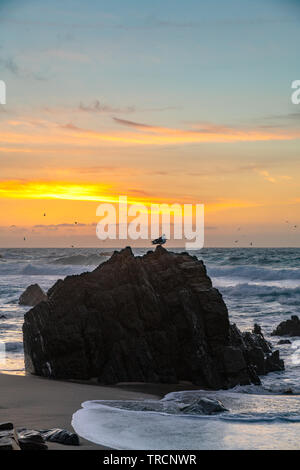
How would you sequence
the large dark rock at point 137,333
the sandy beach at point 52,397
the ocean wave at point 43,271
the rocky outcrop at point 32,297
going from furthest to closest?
1. the ocean wave at point 43,271
2. the rocky outcrop at point 32,297
3. the large dark rock at point 137,333
4. the sandy beach at point 52,397

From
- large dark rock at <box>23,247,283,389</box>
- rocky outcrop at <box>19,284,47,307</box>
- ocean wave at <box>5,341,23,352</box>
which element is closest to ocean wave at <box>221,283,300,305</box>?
rocky outcrop at <box>19,284,47,307</box>

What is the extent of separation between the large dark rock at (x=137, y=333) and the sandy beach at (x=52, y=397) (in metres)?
0.70

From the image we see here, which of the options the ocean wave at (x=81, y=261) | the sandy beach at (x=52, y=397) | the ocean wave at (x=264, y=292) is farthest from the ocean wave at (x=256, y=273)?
the sandy beach at (x=52, y=397)

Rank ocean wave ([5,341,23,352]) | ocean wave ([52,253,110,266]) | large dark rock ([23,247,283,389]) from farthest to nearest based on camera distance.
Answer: ocean wave ([52,253,110,266]) < ocean wave ([5,341,23,352]) < large dark rock ([23,247,283,389])

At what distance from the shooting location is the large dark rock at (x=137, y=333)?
18.1 m

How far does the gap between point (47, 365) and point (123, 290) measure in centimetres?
330

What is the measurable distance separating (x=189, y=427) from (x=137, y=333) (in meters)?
6.64

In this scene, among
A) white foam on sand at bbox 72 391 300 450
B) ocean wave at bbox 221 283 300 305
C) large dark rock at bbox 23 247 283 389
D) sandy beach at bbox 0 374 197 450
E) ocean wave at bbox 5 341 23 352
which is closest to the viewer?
white foam on sand at bbox 72 391 300 450

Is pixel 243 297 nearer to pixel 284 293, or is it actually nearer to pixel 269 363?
pixel 284 293

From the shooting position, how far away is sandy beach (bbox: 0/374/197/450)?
1262 cm

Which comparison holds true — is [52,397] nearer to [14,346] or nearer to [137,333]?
[137,333]

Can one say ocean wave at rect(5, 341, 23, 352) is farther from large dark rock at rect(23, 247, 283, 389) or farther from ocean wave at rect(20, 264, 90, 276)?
ocean wave at rect(20, 264, 90, 276)

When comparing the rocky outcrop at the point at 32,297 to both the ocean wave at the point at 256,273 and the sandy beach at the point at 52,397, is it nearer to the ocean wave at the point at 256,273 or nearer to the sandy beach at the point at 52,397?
the sandy beach at the point at 52,397

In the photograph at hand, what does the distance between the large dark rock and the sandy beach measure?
702mm
